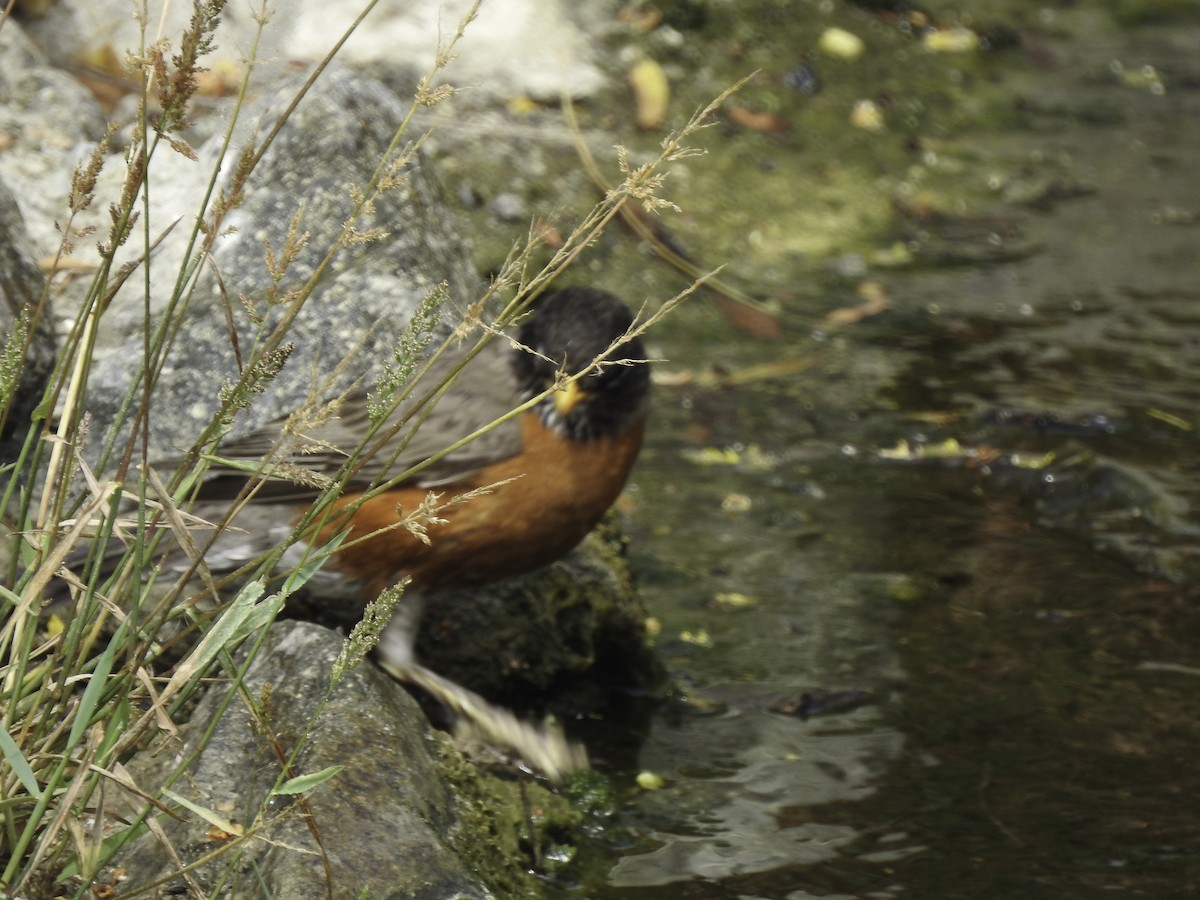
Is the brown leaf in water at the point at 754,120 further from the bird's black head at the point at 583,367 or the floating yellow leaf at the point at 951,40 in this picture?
the bird's black head at the point at 583,367

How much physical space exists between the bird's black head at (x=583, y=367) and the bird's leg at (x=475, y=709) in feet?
1.92

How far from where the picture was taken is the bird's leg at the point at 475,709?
3.80 m

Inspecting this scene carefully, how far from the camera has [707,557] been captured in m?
5.00

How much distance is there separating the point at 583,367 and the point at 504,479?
1.12ft

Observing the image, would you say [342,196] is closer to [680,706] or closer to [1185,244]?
[680,706]

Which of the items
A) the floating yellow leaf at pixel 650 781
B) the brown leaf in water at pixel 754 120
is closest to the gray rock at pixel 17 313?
the floating yellow leaf at pixel 650 781

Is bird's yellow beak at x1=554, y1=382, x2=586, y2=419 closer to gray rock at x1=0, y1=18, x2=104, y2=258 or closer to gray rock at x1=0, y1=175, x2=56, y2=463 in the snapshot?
gray rock at x1=0, y1=175, x2=56, y2=463

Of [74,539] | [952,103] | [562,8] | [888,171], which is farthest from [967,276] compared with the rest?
[74,539]

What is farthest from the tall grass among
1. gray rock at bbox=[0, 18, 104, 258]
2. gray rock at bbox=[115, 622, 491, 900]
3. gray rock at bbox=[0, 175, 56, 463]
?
gray rock at bbox=[0, 18, 104, 258]

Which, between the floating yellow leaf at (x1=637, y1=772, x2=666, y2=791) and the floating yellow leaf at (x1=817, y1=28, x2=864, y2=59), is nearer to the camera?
the floating yellow leaf at (x1=637, y1=772, x2=666, y2=791)

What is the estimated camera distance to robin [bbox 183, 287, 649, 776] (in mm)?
3875

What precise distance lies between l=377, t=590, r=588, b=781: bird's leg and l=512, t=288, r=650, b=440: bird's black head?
0.58m

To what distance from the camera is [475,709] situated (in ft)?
12.7

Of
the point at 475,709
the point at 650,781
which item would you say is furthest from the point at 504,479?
the point at 650,781
